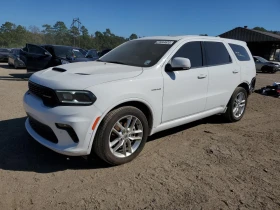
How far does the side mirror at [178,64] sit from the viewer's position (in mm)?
3729

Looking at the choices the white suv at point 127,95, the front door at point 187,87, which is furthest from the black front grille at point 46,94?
the front door at point 187,87

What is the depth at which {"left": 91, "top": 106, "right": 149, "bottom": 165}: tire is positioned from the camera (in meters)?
3.17

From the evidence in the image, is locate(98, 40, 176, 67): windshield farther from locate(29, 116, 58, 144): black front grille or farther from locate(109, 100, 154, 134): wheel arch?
locate(29, 116, 58, 144): black front grille

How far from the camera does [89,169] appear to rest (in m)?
3.36

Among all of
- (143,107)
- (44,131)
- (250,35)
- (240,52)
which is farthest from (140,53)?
(250,35)

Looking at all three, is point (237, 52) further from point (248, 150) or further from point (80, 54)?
point (80, 54)

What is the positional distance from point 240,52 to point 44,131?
436 centimetres

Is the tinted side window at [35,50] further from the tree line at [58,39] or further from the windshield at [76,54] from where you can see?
the tree line at [58,39]

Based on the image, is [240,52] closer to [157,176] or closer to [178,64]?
[178,64]

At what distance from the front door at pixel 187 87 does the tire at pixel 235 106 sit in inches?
40.9

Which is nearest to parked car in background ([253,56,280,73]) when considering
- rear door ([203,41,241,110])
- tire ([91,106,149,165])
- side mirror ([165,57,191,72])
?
rear door ([203,41,241,110])

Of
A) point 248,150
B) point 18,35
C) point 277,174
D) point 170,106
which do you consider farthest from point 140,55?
point 18,35

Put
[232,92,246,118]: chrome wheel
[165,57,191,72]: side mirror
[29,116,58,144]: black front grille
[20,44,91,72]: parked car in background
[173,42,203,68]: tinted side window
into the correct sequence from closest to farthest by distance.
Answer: [29,116,58,144]: black front grille, [165,57,191,72]: side mirror, [173,42,203,68]: tinted side window, [232,92,246,118]: chrome wheel, [20,44,91,72]: parked car in background

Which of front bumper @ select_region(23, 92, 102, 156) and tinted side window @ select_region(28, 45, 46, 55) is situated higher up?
tinted side window @ select_region(28, 45, 46, 55)
